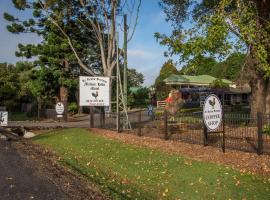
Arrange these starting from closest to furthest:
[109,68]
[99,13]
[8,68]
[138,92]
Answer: [99,13], [109,68], [8,68], [138,92]

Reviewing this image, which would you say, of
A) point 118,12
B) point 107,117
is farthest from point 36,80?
point 107,117

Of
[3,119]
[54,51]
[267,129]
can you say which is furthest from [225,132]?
[54,51]

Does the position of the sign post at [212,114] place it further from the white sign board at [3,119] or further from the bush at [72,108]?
the bush at [72,108]

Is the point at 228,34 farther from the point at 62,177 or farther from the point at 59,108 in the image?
the point at 59,108

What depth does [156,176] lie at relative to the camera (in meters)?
10.7

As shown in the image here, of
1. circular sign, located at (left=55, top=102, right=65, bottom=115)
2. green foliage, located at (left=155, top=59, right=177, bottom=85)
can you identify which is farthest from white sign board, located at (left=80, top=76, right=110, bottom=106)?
green foliage, located at (left=155, top=59, right=177, bottom=85)

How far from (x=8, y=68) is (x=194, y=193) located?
63.6m

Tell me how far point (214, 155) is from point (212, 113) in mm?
1190

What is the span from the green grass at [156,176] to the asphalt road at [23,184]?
3.37ft

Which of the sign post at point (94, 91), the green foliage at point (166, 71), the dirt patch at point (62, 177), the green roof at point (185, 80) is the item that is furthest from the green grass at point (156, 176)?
the green foliage at point (166, 71)

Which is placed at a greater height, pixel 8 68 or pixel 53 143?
pixel 8 68

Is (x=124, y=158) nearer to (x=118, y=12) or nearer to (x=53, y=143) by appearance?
(x=53, y=143)

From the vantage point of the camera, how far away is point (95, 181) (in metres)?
9.67

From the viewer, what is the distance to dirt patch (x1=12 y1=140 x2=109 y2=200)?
7938 millimetres
